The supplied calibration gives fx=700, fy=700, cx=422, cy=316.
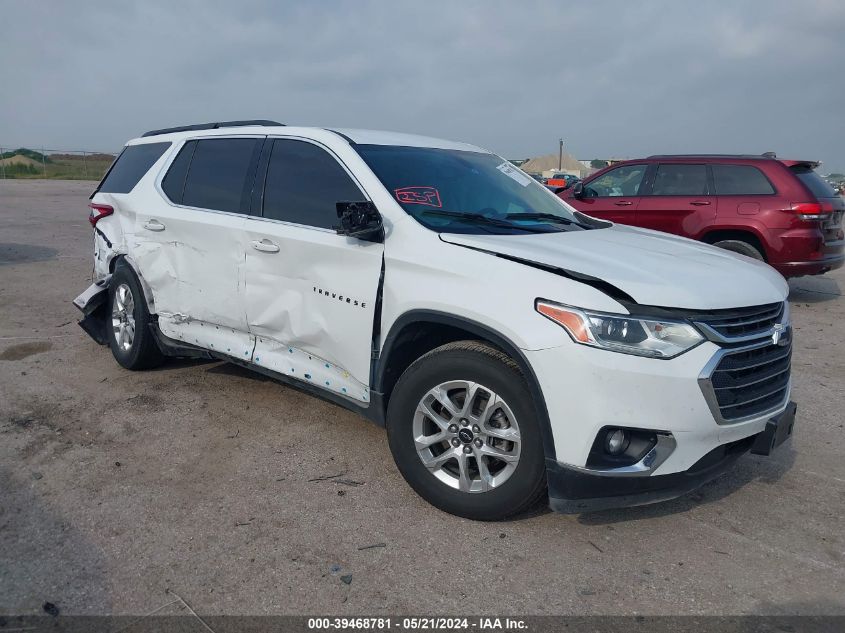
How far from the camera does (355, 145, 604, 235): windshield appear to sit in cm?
374

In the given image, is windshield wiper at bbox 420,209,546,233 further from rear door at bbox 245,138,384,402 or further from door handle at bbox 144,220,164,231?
door handle at bbox 144,220,164,231

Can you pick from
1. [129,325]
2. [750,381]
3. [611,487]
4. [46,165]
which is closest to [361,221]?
[611,487]

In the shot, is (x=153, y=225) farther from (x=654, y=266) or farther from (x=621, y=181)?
(x=621, y=181)

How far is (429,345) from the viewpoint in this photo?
367 cm

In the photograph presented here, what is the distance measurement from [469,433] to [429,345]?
0.59m

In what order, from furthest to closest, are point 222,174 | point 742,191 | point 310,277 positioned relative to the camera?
point 742,191, point 222,174, point 310,277

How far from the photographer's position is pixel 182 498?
3.53 m

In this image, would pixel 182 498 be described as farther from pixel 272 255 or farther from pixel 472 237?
pixel 472 237

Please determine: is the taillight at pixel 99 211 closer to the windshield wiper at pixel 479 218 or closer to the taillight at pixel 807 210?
the windshield wiper at pixel 479 218

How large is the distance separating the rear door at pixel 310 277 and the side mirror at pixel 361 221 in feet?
0.23

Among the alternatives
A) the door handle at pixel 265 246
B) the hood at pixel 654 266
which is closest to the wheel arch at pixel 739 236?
the hood at pixel 654 266

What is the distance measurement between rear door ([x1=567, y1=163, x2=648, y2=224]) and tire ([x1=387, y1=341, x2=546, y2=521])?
21.2 feet

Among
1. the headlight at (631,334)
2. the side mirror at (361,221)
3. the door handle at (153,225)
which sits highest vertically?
the side mirror at (361,221)

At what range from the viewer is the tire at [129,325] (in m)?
5.18
